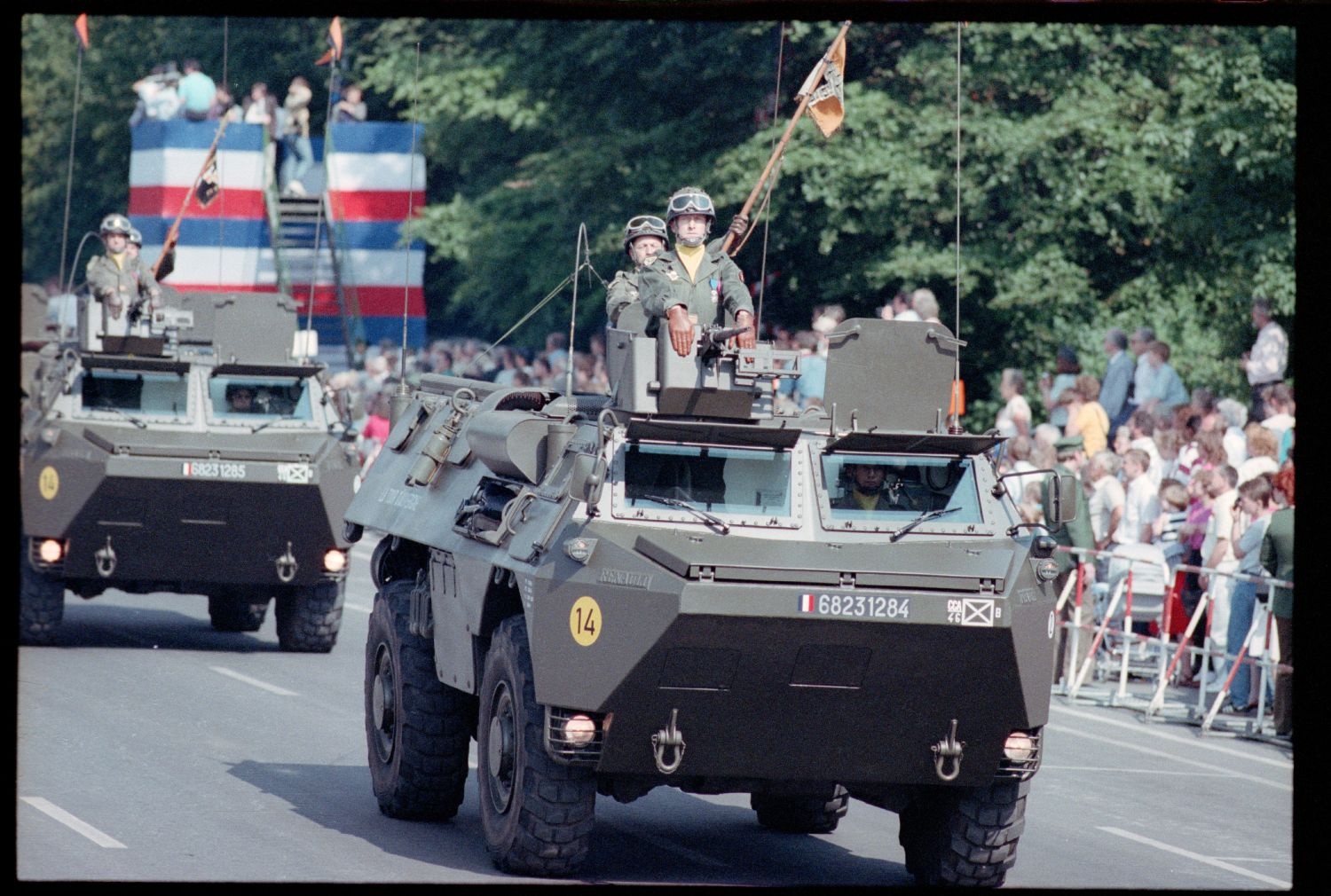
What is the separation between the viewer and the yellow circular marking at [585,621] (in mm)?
10594

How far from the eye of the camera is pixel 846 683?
1067 cm

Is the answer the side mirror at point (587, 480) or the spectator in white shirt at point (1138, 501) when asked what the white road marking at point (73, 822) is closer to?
the side mirror at point (587, 480)

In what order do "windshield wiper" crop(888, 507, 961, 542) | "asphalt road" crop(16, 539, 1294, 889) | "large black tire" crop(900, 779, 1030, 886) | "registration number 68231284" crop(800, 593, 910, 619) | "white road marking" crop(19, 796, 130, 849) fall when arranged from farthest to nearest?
"white road marking" crop(19, 796, 130, 849) < "asphalt road" crop(16, 539, 1294, 889) < "large black tire" crop(900, 779, 1030, 886) < "windshield wiper" crop(888, 507, 961, 542) < "registration number 68231284" crop(800, 593, 910, 619)

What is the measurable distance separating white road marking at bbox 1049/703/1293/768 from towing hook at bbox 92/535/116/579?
7.13 metres

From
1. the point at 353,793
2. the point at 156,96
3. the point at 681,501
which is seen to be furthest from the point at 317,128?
the point at 681,501

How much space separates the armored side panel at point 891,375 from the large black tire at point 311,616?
9.03 m

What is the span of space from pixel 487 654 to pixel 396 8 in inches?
145

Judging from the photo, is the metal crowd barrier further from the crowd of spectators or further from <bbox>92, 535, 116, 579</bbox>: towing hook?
<bbox>92, 535, 116, 579</bbox>: towing hook

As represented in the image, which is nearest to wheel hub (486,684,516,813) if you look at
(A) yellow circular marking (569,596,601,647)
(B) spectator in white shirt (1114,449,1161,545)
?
(A) yellow circular marking (569,596,601,647)

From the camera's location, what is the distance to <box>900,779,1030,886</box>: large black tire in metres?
11.1

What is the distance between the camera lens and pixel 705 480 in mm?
11195

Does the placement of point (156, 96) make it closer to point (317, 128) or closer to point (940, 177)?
point (317, 128)

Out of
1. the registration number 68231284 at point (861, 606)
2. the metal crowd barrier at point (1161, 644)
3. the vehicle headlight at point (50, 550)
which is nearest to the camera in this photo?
the registration number 68231284 at point (861, 606)

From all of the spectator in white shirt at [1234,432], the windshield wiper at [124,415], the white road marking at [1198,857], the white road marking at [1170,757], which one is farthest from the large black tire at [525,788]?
the spectator in white shirt at [1234,432]
